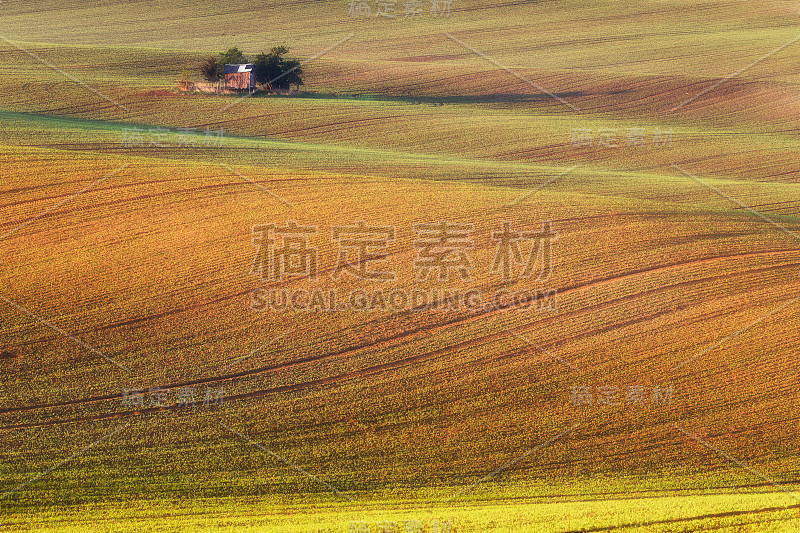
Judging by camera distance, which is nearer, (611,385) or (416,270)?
(611,385)

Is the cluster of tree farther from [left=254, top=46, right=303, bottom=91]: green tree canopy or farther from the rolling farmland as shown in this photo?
the rolling farmland

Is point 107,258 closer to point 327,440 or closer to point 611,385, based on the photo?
point 327,440

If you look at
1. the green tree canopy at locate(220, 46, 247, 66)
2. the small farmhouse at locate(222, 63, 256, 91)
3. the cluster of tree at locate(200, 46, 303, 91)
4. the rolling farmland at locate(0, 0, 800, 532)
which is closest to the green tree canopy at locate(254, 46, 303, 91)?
the cluster of tree at locate(200, 46, 303, 91)

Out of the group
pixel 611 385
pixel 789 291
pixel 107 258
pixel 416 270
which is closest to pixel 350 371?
pixel 416 270

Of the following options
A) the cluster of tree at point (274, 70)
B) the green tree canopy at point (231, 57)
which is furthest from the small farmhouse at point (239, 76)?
the cluster of tree at point (274, 70)

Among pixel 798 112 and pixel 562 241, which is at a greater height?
pixel 798 112

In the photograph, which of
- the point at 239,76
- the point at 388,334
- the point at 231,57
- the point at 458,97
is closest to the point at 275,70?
the point at 239,76

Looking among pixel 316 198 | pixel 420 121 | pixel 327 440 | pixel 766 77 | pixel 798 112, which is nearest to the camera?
pixel 327 440
